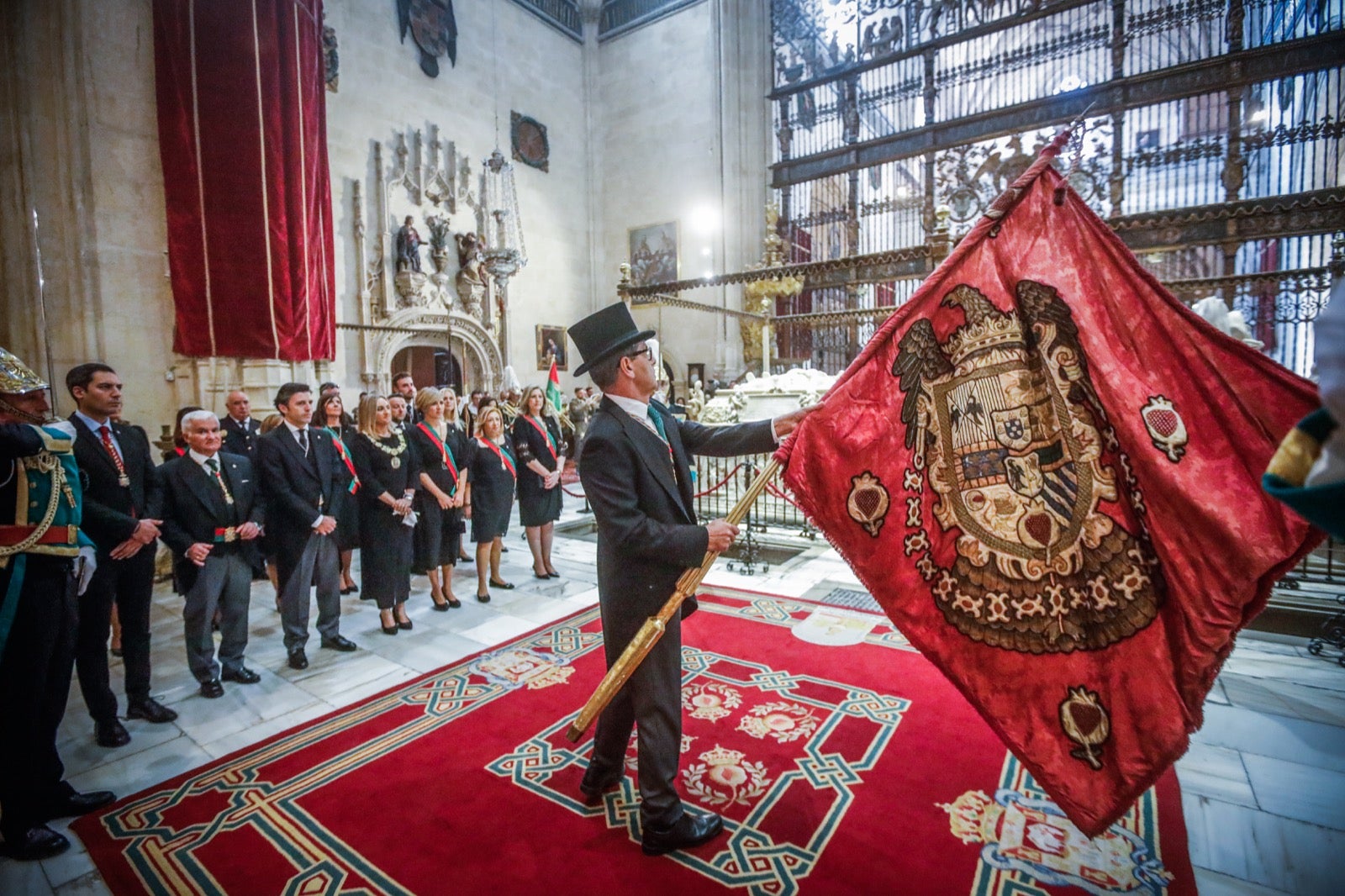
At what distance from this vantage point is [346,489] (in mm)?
4809

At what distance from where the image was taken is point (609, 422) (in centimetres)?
237

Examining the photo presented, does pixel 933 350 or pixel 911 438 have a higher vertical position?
pixel 933 350

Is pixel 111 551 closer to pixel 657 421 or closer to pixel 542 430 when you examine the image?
pixel 657 421

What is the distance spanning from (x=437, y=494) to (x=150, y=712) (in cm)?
221

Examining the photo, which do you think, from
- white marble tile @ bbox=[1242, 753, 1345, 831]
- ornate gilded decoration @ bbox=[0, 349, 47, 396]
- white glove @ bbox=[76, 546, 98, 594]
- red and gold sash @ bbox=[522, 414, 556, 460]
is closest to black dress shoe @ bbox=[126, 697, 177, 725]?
white glove @ bbox=[76, 546, 98, 594]

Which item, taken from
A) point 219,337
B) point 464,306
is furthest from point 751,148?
point 219,337

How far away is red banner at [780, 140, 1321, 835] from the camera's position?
1.83 metres

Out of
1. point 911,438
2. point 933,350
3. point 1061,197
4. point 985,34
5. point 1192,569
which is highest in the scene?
point 985,34

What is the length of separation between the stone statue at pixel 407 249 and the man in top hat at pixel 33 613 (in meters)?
11.7

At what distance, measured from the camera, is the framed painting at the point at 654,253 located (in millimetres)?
17438

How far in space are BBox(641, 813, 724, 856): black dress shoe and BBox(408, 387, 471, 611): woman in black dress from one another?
345cm

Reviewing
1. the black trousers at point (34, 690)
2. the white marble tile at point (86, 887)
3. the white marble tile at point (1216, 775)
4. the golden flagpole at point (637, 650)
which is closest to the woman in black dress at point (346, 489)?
the black trousers at point (34, 690)

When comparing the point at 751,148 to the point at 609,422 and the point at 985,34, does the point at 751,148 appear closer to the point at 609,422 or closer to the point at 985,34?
the point at 985,34

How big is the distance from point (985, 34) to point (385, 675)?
16112 mm
